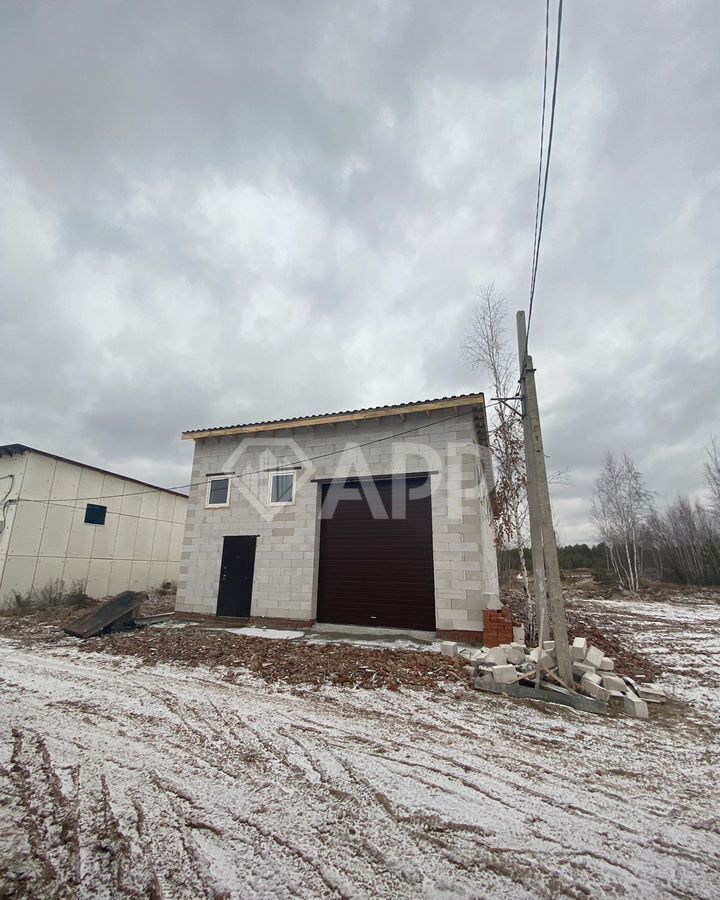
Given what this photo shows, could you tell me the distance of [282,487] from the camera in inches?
405

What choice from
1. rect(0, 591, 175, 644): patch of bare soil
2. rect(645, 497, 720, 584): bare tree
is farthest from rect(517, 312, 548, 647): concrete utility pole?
rect(645, 497, 720, 584): bare tree

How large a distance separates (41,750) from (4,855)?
1567 mm

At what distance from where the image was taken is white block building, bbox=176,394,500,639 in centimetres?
841

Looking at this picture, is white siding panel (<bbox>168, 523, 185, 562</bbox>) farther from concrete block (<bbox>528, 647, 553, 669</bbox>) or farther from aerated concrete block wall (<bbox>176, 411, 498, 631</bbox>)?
concrete block (<bbox>528, 647, 553, 669</bbox>)

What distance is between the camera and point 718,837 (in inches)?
94.9

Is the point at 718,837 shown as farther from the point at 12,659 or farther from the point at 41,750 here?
the point at 12,659

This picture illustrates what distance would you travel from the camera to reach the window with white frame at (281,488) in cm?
1012

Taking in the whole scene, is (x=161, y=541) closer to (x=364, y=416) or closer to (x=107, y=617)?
(x=107, y=617)

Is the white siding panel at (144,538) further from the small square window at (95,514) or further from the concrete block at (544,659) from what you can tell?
the concrete block at (544,659)

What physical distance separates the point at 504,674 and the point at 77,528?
50.7 feet

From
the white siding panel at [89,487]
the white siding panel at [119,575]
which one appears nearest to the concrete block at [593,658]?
the white siding panel at [89,487]

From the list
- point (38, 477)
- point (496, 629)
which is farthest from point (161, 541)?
point (496, 629)

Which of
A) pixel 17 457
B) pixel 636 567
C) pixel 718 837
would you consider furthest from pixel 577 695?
pixel 636 567

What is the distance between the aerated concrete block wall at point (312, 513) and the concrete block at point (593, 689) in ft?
8.23
